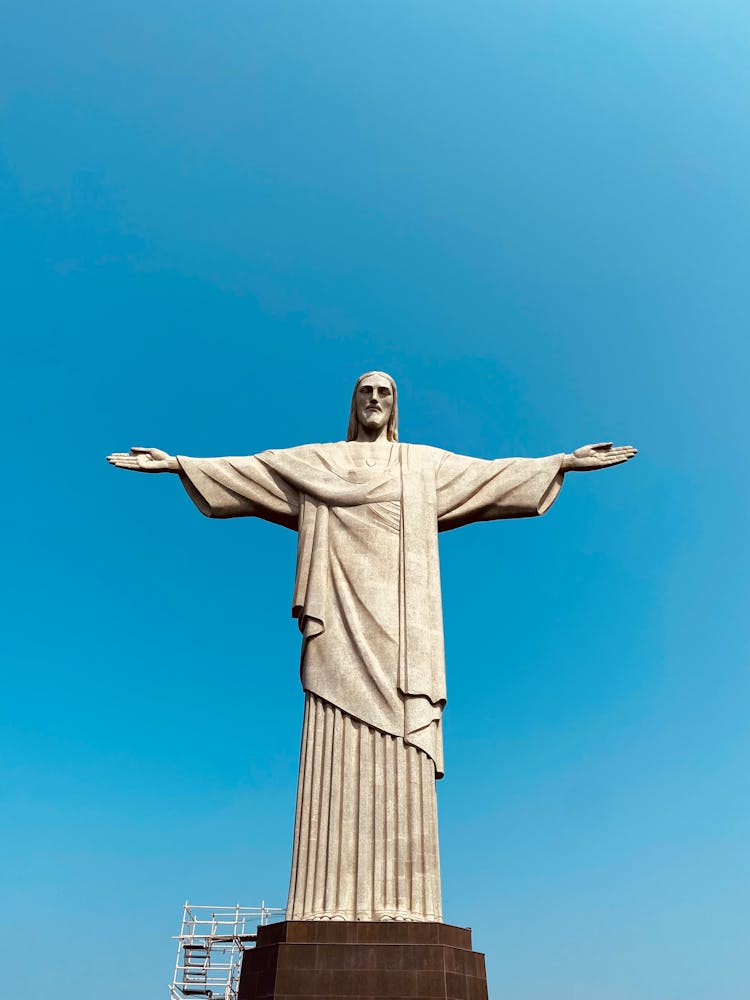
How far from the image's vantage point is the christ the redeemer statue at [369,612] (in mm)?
9047

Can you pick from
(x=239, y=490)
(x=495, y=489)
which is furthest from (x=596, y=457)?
(x=239, y=490)

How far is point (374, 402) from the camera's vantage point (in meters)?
11.7

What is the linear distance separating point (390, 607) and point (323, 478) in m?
1.96

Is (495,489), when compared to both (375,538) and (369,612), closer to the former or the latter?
(375,538)

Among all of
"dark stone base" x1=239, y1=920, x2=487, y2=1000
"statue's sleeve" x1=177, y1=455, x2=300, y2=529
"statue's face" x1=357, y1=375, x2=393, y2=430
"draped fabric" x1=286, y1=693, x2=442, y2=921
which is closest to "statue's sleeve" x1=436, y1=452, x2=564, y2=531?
"statue's face" x1=357, y1=375, x2=393, y2=430

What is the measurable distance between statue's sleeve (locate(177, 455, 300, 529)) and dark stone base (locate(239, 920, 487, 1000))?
4.91m

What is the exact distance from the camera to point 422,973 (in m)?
8.12

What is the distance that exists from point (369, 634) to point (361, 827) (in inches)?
80.9

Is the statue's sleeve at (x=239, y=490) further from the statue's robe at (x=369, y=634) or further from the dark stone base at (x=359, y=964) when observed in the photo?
the dark stone base at (x=359, y=964)

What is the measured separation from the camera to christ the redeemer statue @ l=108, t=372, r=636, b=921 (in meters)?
9.05

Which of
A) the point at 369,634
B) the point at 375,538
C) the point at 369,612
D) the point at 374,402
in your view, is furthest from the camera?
the point at 374,402

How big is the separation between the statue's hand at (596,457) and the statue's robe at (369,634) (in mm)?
172

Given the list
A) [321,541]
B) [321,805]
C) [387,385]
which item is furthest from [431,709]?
[387,385]

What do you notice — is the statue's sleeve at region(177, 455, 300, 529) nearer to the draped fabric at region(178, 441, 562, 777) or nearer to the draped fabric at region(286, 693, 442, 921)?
the draped fabric at region(178, 441, 562, 777)
